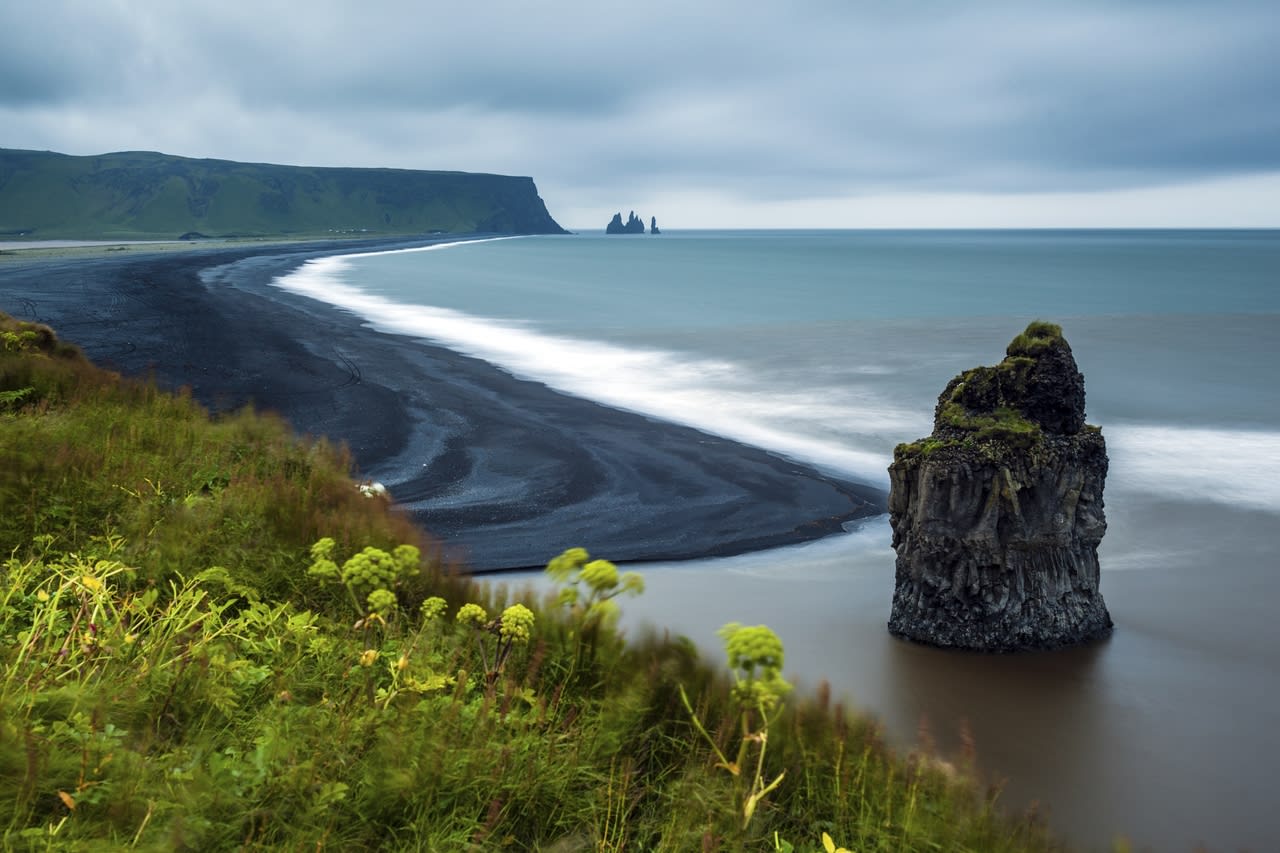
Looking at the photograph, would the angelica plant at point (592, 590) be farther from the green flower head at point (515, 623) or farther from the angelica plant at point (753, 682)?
the angelica plant at point (753, 682)

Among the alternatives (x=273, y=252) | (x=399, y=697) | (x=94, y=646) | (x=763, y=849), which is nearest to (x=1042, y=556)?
(x=763, y=849)

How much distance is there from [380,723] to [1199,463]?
54.3ft

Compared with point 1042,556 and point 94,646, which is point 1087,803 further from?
point 94,646

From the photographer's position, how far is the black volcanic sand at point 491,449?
11047 millimetres

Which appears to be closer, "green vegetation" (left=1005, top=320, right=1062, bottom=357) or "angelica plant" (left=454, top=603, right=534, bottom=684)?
"angelica plant" (left=454, top=603, right=534, bottom=684)

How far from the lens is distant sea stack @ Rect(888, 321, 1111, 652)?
7441 millimetres

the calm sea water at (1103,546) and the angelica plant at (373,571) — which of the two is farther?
the calm sea water at (1103,546)

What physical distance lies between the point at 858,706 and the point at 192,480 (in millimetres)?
5651

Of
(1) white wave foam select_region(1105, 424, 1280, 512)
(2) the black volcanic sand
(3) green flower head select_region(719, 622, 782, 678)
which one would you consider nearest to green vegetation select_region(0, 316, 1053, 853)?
(3) green flower head select_region(719, 622, 782, 678)

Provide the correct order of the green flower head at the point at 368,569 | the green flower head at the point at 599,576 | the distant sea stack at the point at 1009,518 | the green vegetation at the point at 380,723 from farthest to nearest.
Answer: the distant sea stack at the point at 1009,518
the green flower head at the point at 368,569
the green flower head at the point at 599,576
the green vegetation at the point at 380,723

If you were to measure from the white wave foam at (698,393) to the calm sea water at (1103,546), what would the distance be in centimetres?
11

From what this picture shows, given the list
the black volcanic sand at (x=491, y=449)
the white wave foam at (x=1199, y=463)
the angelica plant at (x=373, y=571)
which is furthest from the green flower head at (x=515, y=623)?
the white wave foam at (x=1199, y=463)

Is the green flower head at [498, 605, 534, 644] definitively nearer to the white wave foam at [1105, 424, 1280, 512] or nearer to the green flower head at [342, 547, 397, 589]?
the green flower head at [342, 547, 397, 589]

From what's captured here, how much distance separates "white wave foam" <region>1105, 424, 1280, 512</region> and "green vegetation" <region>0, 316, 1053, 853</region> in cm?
1177
